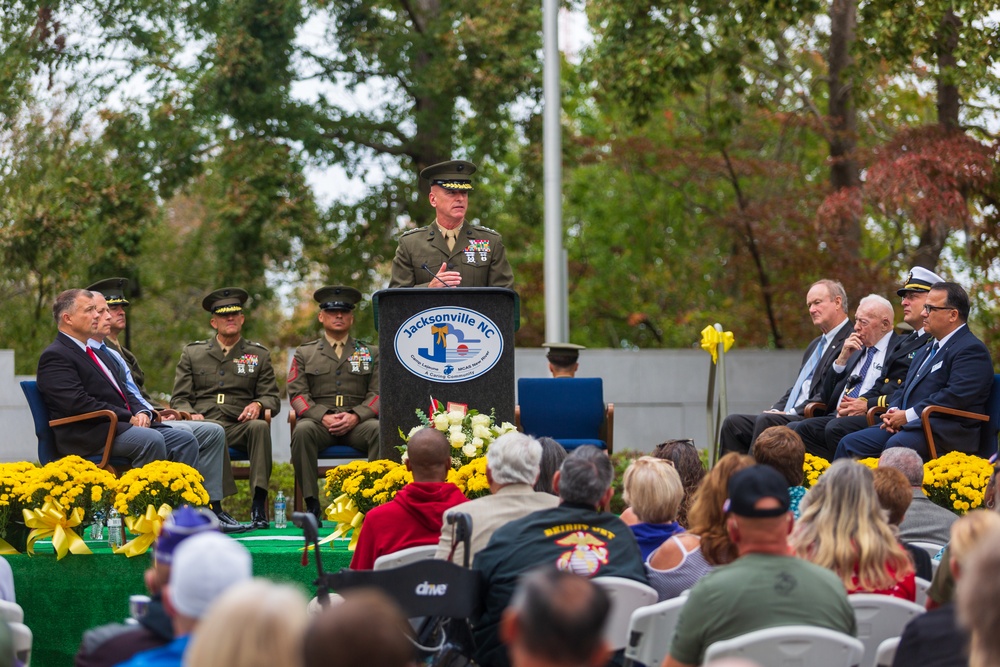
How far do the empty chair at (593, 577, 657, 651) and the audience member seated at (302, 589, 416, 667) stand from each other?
1.63 m

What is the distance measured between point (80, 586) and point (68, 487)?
1.64 feet

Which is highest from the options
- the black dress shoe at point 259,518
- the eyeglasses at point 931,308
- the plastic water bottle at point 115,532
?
the eyeglasses at point 931,308

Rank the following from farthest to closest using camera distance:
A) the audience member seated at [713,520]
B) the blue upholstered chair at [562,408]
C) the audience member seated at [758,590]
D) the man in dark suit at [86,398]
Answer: the blue upholstered chair at [562,408]
the man in dark suit at [86,398]
the audience member seated at [713,520]
the audience member seated at [758,590]

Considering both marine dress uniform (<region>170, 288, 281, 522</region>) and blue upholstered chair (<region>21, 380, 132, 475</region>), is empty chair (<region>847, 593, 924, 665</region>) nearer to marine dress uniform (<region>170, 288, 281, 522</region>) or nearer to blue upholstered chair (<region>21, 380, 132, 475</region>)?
blue upholstered chair (<region>21, 380, 132, 475</region>)

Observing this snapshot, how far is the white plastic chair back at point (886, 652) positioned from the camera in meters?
3.59

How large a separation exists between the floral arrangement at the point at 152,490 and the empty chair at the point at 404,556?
2102mm

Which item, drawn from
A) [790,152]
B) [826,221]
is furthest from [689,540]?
[790,152]

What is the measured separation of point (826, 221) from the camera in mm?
11516

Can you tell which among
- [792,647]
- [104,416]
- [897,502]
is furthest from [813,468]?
[104,416]

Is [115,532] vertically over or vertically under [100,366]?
under

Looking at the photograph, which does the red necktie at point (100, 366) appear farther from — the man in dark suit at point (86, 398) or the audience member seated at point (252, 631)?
the audience member seated at point (252, 631)

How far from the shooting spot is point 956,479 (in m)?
6.62

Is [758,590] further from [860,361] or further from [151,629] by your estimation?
[860,361]

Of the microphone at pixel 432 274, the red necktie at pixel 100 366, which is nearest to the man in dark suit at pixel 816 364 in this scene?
the microphone at pixel 432 274
